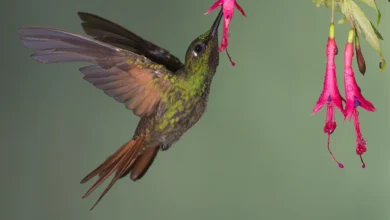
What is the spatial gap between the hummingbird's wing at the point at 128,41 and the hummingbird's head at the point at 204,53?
11 cm

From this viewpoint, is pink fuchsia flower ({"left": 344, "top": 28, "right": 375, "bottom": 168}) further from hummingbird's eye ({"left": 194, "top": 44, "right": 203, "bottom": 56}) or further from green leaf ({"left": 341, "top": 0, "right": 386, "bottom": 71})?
hummingbird's eye ({"left": 194, "top": 44, "right": 203, "bottom": 56})

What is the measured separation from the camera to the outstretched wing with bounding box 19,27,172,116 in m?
0.63

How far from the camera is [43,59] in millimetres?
644

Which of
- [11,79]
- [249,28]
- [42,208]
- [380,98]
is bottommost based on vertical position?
[42,208]

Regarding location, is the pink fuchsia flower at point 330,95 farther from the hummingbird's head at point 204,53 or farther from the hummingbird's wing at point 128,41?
the hummingbird's wing at point 128,41

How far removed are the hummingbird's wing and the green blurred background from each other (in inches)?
35.2

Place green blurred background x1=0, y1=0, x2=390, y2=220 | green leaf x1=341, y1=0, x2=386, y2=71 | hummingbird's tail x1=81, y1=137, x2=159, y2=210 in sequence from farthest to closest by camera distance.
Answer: green blurred background x1=0, y1=0, x2=390, y2=220, hummingbird's tail x1=81, y1=137, x2=159, y2=210, green leaf x1=341, y1=0, x2=386, y2=71

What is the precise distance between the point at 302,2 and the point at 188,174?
0.62 metres

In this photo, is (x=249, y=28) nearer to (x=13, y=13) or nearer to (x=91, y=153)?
(x=91, y=153)

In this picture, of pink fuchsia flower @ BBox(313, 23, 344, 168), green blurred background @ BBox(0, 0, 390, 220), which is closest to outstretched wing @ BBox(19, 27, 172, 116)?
pink fuchsia flower @ BBox(313, 23, 344, 168)

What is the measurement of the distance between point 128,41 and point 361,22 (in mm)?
350

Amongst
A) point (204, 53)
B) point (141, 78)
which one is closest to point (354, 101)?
point (204, 53)

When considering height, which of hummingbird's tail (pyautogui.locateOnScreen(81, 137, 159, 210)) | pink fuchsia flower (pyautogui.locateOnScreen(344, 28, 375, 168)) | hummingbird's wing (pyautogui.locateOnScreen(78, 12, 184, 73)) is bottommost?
hummingbird's tail (pyautogui.locateOnScreen(81, 137, 159, 210))

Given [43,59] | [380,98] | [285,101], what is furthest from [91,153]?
[43,59]
